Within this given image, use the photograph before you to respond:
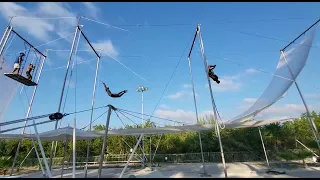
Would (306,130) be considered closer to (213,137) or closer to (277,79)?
(213,137)

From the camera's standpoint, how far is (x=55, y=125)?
11883 millimetres

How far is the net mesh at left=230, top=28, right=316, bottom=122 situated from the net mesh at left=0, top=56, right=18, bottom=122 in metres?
9.85

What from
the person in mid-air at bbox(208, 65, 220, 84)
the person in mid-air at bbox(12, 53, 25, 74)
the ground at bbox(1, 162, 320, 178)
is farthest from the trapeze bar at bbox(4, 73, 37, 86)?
the person in mid-air at bbox(208, 65, 220, 84)

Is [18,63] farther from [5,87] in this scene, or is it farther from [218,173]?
[218,173]

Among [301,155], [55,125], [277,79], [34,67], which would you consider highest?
[34,67]

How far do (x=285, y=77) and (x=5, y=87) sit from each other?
11.9m

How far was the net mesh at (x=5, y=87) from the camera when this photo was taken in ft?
35.6

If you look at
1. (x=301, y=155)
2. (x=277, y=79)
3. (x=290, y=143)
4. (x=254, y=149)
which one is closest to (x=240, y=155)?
(x=254, y=149)

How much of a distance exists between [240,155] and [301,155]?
6.80 metres

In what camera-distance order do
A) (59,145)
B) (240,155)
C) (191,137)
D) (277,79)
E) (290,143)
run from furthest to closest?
(59,145)
(191,137)
(290,143)
(240,155)
(277,79)

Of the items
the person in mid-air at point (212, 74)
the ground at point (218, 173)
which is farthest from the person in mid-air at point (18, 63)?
the person in mid-air at point (212, 74)

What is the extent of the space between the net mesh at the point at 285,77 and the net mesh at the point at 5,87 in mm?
9851

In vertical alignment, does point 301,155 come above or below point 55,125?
below

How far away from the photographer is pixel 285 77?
31.7ft
